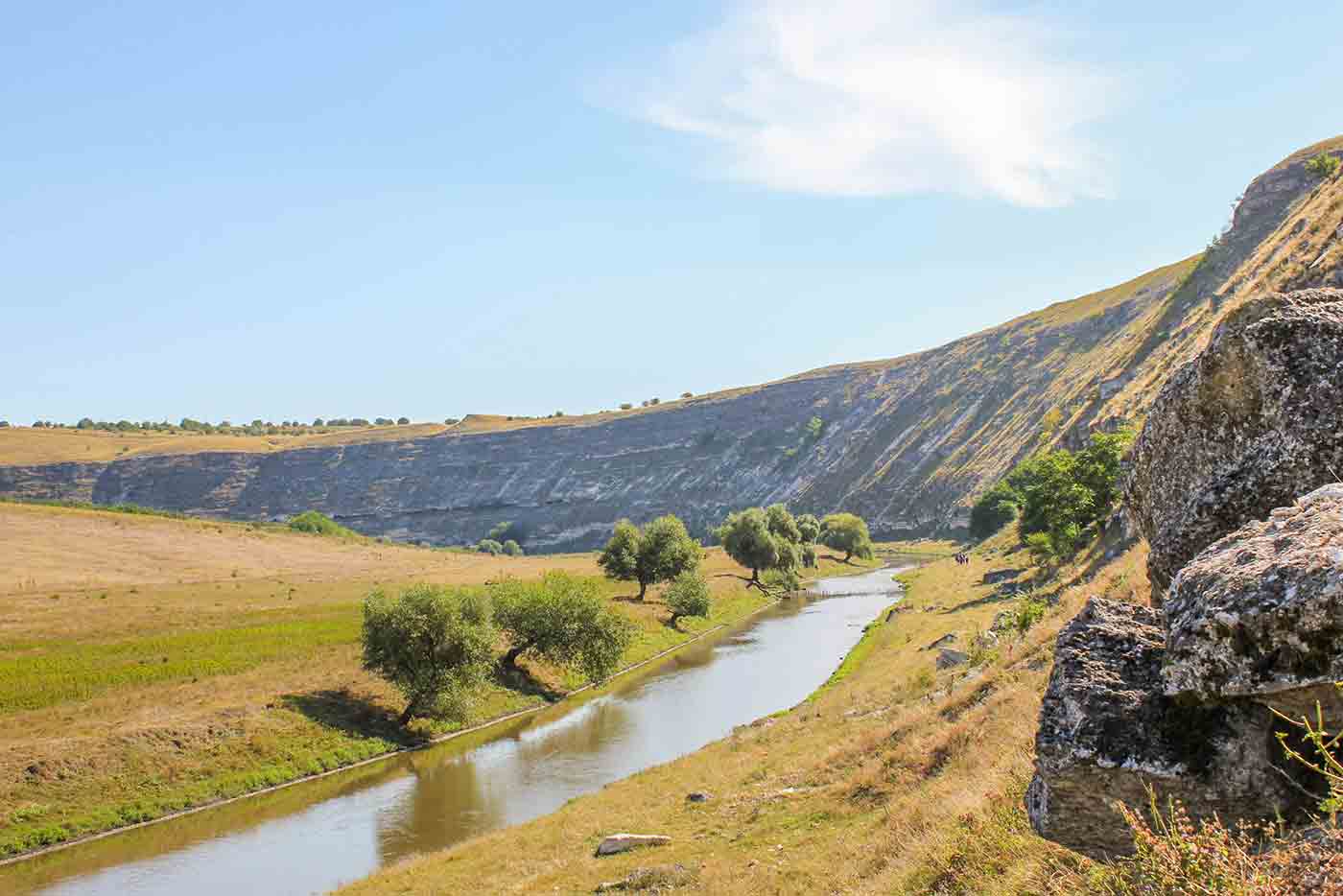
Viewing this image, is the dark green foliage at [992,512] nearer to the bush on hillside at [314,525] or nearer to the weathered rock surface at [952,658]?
the weathered rock surface at [952,658]

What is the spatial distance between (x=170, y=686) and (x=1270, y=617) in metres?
51.4

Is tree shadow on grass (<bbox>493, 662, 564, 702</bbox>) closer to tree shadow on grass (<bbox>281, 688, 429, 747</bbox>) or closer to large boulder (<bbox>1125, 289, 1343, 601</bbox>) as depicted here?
tree shadow on grass (<bbox>281, 688, 429, 747</bbox>)

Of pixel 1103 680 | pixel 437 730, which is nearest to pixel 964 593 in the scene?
pixel 437 730

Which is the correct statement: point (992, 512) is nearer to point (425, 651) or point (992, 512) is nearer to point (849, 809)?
point (425, 651)

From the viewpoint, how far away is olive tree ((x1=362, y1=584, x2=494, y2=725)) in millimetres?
46781

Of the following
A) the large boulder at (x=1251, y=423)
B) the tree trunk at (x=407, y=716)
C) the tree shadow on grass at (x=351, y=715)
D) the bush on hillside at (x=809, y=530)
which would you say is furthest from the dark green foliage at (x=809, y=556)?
the large boulder at (x=1251, y=423)

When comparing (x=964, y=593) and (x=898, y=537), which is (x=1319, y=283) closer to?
(x=964, y=593)

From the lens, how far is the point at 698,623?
80438 millimetres

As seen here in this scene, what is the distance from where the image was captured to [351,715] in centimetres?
4669

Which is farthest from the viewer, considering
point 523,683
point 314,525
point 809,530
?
point 314,525

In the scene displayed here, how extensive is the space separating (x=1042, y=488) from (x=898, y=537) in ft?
408

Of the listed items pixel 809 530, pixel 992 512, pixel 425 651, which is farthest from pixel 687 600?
pixel 809 530

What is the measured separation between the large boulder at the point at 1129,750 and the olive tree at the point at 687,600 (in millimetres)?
70230

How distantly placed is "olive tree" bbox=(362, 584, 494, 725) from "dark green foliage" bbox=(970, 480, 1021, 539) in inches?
3127
